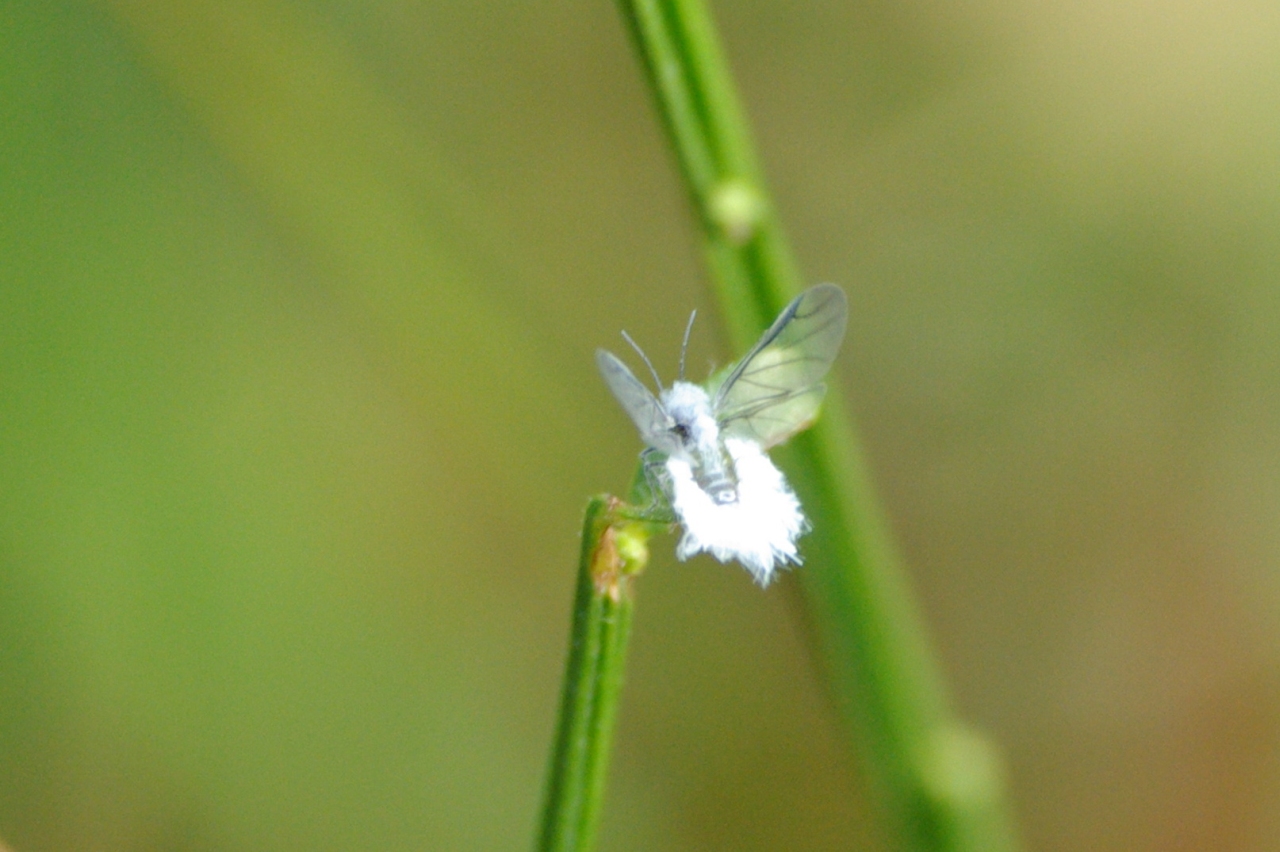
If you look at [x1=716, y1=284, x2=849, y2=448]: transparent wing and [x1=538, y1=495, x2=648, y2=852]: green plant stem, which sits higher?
[x1=716, y1=284, x2=849, y2=448]: transparent wing

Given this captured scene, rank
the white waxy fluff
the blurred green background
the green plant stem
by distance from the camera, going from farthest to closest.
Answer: the blurred green background → the white waxy fluff → the green plant stem

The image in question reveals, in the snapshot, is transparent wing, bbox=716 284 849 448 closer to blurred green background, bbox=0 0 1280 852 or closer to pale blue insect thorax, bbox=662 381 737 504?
pale blue insect thorax, bbox=662 381 737 504

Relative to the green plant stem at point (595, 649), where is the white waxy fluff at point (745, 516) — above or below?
above

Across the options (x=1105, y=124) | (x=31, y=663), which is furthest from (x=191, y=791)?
(x=1105, y=124)

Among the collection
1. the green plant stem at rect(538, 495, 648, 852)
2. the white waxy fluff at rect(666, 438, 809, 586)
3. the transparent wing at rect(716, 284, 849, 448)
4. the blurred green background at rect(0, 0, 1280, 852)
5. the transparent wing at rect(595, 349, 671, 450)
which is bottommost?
the green plant stem at rect(538, 495, 648, 852)

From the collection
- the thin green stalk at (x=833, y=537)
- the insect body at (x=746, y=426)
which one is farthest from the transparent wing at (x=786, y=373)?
the thin green stalk at (x=833, y=537)

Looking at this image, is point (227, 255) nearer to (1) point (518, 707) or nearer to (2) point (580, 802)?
(1) point (518, 707)

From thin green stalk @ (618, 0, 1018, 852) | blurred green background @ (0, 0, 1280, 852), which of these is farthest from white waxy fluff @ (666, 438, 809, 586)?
A: blurred green background @ (0, 0, 1280, 852)

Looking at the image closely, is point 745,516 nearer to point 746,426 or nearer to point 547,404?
point 746,426

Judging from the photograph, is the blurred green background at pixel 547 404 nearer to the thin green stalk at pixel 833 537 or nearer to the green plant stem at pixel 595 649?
the thin green stalk at pixel 833 537
